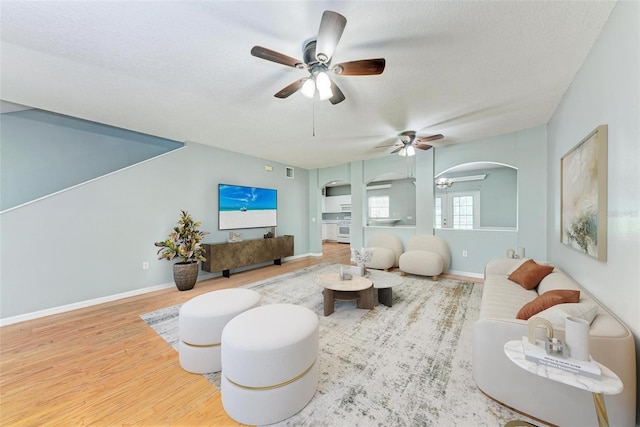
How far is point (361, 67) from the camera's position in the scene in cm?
186

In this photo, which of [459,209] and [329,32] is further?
[459,209]

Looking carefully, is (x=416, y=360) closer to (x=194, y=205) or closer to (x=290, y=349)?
(x=290, y=349)

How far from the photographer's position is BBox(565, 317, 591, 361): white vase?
107 centimetres

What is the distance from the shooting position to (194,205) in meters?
4.57

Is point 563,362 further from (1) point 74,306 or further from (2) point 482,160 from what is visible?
(1) point 74,306

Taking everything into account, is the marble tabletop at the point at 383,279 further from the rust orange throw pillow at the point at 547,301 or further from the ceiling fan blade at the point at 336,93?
the ceiling fan blade at the point at 336,93

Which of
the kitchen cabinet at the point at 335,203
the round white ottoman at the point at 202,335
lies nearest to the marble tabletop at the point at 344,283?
the round white ottoman at the point at 202,335

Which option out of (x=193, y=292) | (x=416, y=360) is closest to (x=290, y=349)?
(x=416, y=360)

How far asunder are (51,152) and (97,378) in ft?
11.6

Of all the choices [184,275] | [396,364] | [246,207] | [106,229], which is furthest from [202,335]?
[246,207]

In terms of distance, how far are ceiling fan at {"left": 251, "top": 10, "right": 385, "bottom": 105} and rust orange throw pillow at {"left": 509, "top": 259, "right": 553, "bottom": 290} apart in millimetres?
2814

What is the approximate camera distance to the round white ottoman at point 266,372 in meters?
1.41

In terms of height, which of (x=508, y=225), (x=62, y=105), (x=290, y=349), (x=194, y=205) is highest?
(x=62, y=105)

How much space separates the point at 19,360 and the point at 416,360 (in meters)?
3.56
